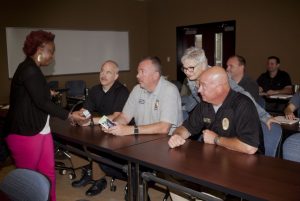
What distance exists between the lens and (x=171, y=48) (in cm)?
875

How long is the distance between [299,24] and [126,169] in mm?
5281

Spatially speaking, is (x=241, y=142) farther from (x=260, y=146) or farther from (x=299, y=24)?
(x=299, y=24)

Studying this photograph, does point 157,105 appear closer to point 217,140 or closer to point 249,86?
point 217,140

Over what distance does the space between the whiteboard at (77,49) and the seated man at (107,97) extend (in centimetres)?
446

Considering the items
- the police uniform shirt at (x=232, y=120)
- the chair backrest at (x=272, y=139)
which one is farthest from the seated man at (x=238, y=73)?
the police uniform shirt at (x=232, y=120)

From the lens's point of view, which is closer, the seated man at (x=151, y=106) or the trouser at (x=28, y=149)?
the trouser at (x=28, y=149)

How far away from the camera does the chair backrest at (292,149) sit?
6.81 ft

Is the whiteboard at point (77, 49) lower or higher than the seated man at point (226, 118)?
higher

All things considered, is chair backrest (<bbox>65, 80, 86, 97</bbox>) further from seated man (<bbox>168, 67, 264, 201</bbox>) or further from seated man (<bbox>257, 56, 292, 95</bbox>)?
seated man (<bbox>168, 67, 264, 201</bbox>)

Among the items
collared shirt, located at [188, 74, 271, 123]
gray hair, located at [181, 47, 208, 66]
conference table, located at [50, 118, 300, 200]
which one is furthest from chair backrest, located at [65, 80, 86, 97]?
gray hair, located at [181, 47, 208, 66]

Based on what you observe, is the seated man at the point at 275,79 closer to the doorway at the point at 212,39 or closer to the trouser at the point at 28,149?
the doorway at the point at 212,39

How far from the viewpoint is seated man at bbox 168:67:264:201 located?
2.04 m

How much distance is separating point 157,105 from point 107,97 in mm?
703

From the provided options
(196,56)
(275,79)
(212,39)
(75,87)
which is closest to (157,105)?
(196,56)
